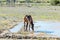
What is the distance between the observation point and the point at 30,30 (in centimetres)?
1166

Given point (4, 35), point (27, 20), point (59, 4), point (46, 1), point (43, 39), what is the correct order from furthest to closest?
1. point (46, 1)
2. point (59, 4)
3. point (27, 20)
4. point (4, 35)
5. point (43, 39)

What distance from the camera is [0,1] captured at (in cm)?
4372

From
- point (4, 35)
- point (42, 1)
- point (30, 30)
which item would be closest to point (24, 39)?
point (4, 35)

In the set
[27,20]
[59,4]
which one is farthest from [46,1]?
[27,20]

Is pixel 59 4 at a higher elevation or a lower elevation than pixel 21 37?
lower

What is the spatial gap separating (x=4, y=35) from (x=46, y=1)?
3830 cm

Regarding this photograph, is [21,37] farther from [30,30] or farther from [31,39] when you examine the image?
[30,30]

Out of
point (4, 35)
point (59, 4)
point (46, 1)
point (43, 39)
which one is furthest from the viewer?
point (46, 1)

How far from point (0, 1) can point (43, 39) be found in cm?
3463

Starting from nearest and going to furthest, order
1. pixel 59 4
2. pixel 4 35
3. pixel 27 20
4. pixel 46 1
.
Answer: pixel 4 35 → pixel 27 20 → pixel 59 4 → pixel 46 1

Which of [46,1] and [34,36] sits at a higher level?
[34,36]

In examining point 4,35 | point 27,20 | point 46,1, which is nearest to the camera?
point 4,35

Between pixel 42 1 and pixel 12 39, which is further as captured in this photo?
pixel 42 1

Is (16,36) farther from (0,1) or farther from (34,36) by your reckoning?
(0,1)
